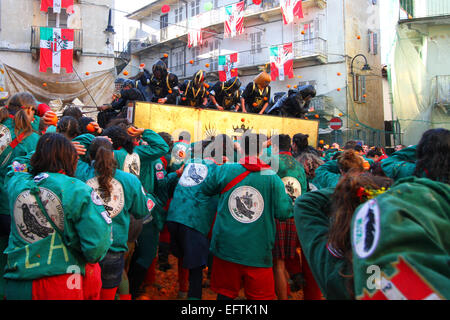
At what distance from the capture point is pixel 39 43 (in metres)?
18.8

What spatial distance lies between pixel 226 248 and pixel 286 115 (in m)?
7.15

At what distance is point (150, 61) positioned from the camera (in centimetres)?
3553

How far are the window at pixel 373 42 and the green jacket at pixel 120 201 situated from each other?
2642 centimetres

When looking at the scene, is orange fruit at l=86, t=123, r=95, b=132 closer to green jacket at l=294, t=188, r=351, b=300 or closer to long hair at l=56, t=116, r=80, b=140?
long hair at l=56, t=116, r=80, b=140

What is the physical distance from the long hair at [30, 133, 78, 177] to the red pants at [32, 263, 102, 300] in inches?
26.1

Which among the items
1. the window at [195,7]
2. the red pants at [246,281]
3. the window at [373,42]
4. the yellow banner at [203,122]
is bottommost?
the red pants at [246,281]

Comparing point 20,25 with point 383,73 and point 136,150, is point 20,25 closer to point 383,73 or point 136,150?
point 136,150

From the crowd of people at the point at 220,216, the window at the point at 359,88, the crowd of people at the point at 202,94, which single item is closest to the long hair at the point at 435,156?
the crowd of people at the point at 220,216

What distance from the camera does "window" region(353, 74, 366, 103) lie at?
23.8 metres

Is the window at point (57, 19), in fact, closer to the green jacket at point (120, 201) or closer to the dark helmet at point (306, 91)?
the dark helmet at point (306, 91)

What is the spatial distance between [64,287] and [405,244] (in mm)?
1943

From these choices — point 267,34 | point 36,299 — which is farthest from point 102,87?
point 267,34

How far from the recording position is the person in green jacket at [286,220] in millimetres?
3917

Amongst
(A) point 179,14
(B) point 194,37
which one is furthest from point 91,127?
(A) point 179,14
